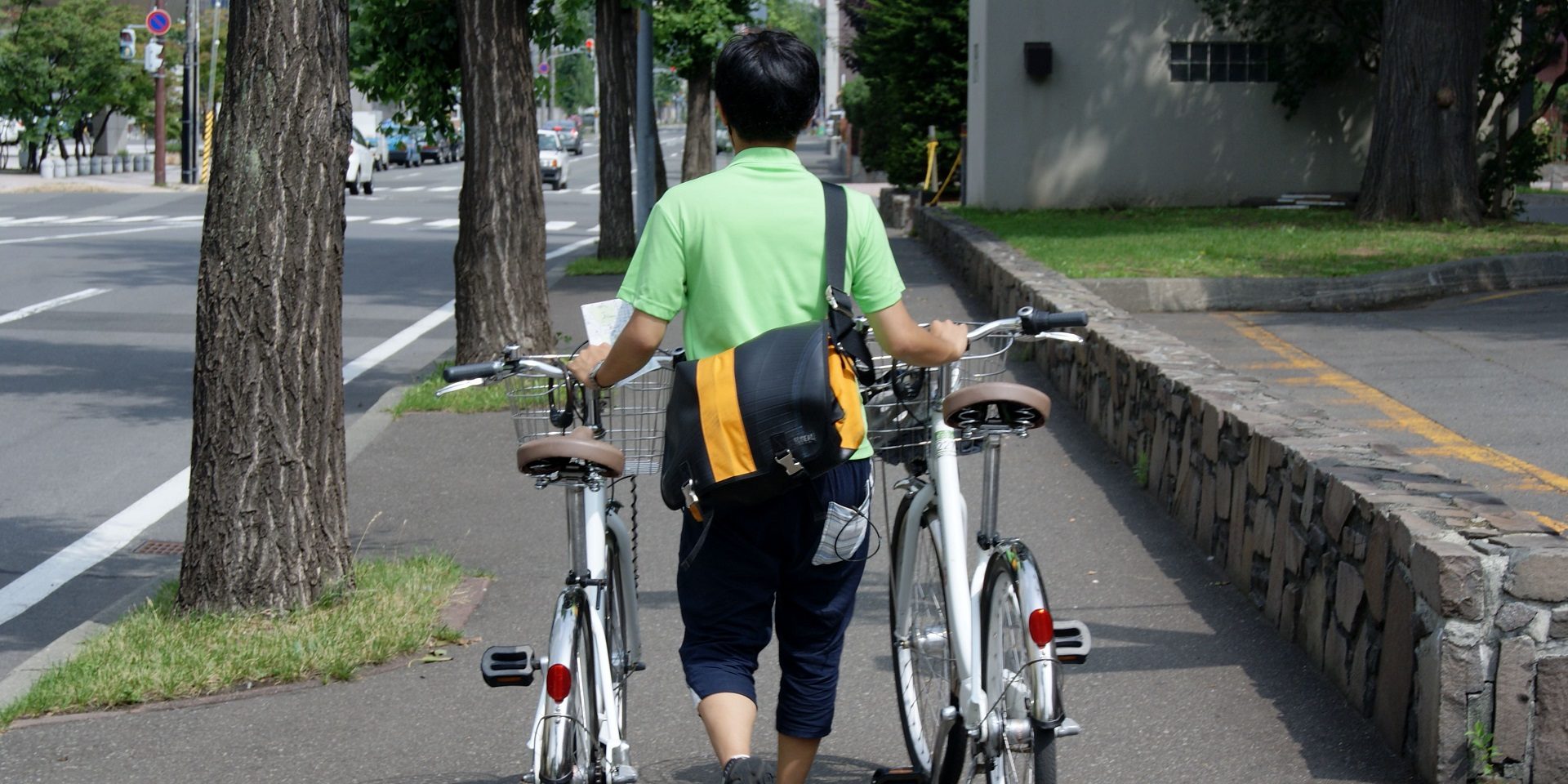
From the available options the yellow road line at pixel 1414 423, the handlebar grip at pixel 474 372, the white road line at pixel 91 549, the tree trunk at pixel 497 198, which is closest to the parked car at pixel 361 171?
the tree trunk at pixel 497 198

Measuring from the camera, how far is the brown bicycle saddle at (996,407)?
3.70 metres

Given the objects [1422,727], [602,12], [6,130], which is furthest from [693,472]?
[6,130]

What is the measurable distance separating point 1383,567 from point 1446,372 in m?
7.26

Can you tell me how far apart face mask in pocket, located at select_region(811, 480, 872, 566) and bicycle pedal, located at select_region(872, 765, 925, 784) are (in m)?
0.75

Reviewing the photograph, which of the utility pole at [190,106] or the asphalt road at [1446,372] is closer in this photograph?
the asphalt road at [1446,372]

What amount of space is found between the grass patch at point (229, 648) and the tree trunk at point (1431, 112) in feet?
59.3

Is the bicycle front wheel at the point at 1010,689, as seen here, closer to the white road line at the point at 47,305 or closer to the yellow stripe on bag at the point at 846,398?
the yellow stripe on bag at the point at 846,398

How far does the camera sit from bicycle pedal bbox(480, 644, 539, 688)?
12.3 feet

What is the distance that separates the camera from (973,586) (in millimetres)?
3824

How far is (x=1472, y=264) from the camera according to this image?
628 inches

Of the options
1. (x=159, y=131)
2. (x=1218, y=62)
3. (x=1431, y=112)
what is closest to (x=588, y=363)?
(x=1431, y=112)

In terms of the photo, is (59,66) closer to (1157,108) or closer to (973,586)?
(1157,108)

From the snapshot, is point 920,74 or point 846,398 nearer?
point 846,398

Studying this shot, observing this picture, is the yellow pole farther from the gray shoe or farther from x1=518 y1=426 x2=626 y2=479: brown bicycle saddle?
the gray shoe
